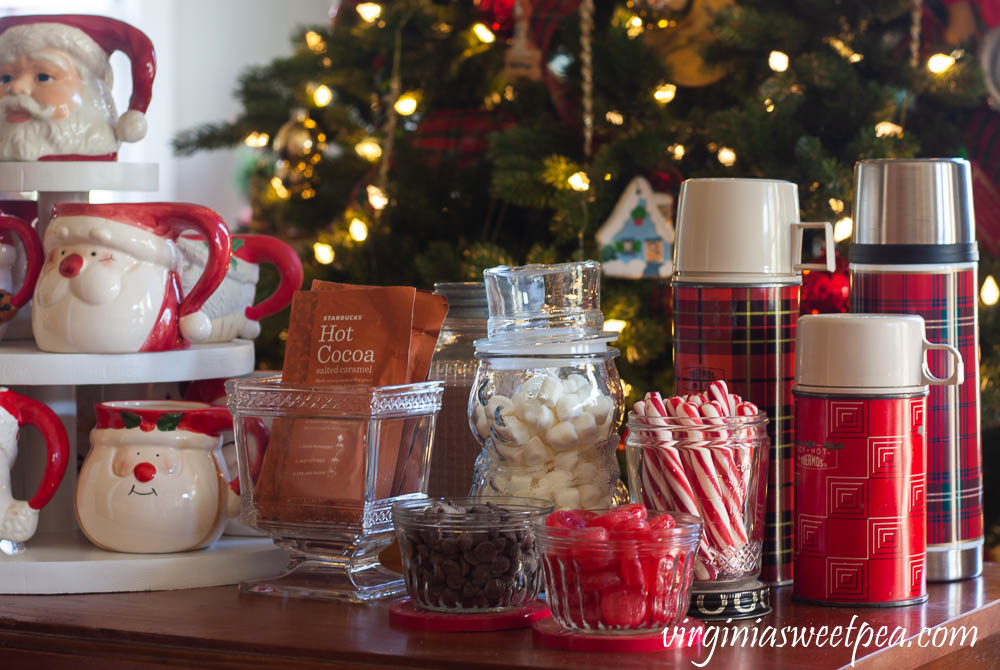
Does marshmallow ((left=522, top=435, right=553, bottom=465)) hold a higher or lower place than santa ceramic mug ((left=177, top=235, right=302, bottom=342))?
lower

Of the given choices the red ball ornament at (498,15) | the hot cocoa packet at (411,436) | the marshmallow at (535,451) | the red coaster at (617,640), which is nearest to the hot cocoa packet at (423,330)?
the hot cocoa packet at (411,436)

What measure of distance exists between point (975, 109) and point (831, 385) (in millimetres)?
946

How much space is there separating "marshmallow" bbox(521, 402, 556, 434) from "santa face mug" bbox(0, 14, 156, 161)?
477mm

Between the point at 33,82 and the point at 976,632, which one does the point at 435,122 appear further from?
the point at 976,632

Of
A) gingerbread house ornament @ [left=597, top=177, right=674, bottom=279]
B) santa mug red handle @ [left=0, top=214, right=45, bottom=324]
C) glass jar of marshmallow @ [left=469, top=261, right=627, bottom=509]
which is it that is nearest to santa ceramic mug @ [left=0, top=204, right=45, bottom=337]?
santa mug red handle @ [left=0, top=214, right=45, bottom=324]

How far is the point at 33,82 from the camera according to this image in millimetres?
1091

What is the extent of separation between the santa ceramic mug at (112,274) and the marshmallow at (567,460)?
342mm

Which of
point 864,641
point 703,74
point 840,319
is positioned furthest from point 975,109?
point 864,641

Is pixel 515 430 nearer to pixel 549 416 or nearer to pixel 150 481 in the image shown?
pixel 549 416

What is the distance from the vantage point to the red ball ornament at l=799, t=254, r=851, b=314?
46.4 inches

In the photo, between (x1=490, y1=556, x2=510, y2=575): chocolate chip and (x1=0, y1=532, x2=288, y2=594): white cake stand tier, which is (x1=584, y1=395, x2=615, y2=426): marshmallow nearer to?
(x1=490, y1=556, x2=510, y2=575): chocolate chip

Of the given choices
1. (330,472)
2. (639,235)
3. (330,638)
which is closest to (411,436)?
(330,472)

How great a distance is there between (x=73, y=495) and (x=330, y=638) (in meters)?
0.37

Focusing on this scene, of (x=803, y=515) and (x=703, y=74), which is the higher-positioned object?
(x=703, y=74)
